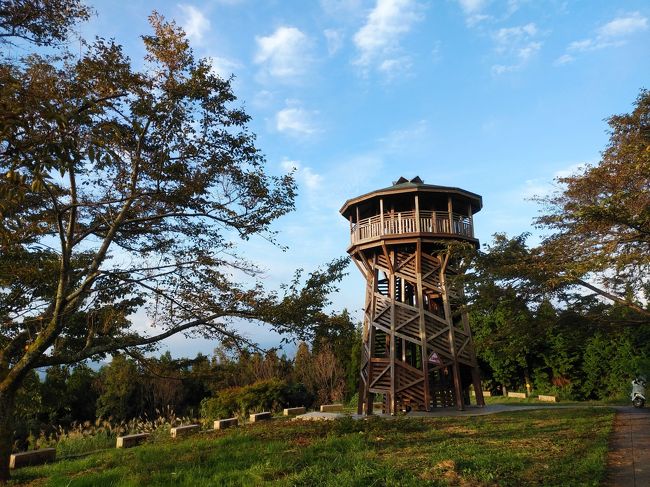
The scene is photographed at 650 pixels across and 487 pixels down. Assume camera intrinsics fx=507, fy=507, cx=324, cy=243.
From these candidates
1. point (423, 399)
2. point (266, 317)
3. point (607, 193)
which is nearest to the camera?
point (266, 317)

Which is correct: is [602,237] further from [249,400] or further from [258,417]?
[249,400]

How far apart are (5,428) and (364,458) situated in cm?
511

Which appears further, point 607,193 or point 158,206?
point 607,193

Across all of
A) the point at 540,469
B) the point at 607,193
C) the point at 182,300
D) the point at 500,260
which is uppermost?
the point at 607,193

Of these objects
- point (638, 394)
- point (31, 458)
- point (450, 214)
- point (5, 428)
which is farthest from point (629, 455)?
point (450, 214)

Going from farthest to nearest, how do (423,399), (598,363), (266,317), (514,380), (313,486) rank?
1. (514,380)
2. (598,363)
3. (423,399)
4. (266,317)
5. (313,486)

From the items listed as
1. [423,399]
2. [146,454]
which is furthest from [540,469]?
[423,399]

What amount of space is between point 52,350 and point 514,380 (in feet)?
73.5

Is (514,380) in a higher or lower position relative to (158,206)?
lower

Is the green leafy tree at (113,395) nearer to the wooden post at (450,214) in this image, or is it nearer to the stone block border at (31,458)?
the stone block border at (31,458)

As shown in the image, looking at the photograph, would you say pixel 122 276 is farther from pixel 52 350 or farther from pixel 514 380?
pixel 514 380

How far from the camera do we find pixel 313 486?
567 cm

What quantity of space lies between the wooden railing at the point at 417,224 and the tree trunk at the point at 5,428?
12.1 metres

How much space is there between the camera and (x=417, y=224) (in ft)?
55.2
